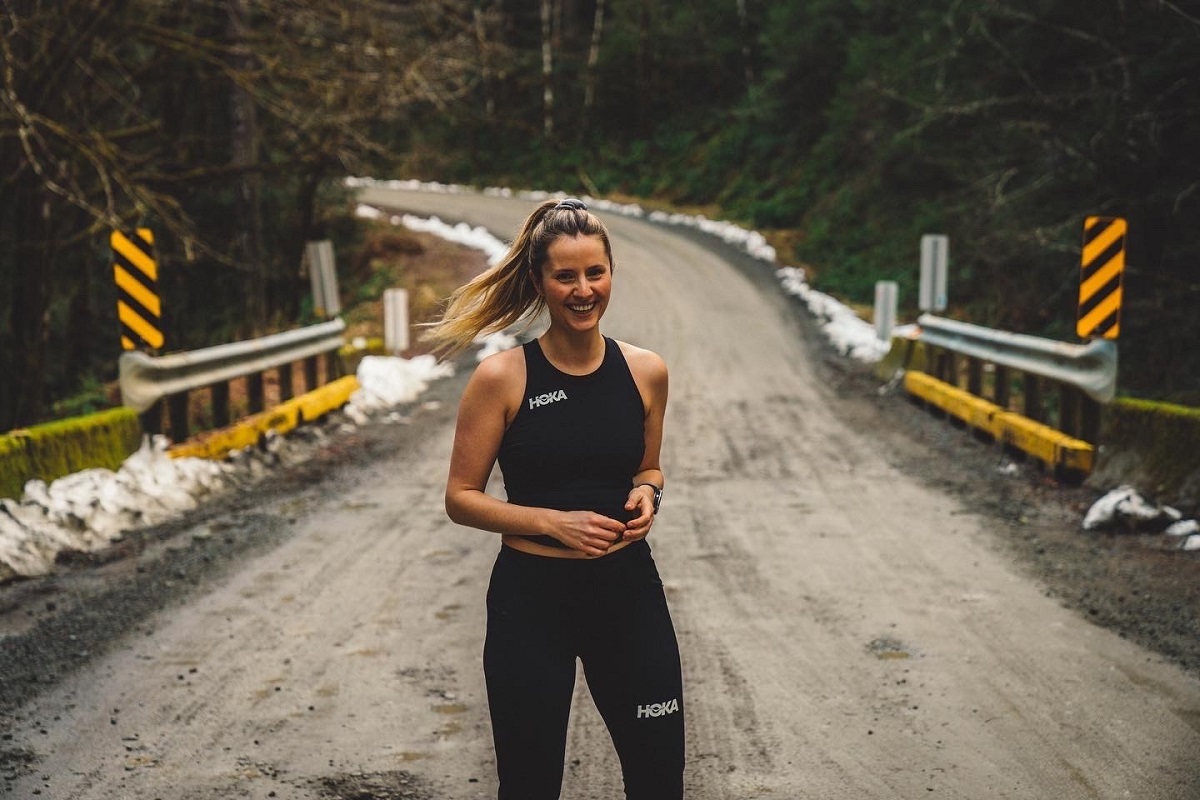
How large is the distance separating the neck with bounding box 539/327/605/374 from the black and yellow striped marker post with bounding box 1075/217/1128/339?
289 inches

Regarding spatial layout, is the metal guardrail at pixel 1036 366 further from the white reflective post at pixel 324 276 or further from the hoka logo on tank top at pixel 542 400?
the white reflective post at pixel 324 276

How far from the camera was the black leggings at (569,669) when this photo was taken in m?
2.74

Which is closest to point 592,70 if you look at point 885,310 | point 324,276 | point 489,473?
point 885,310

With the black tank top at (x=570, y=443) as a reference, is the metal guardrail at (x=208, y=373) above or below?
below

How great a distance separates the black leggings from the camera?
274 cm

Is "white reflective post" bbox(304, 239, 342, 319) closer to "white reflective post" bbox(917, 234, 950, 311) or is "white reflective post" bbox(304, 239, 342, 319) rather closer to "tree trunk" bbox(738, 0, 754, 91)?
"white reflective post" bbox(917, 234, 950, 311)

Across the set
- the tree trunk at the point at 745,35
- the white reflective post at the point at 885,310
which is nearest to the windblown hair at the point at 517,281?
the white reflective post at the point at 885,310

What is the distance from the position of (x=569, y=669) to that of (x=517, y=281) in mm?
1006

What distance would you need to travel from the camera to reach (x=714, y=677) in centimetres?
494

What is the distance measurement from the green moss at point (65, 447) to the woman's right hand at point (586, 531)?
210 inches

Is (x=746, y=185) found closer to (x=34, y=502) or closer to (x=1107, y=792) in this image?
(x=34, y=502)

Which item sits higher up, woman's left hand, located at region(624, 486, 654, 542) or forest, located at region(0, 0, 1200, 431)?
forest, located at region(0, 0, 1200, 431)

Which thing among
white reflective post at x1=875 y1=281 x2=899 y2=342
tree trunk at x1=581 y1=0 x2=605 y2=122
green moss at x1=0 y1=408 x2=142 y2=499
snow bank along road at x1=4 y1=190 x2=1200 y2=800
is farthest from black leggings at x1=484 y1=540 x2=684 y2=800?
tree trunk at x1=581 y1=0 x2=605 y2=122

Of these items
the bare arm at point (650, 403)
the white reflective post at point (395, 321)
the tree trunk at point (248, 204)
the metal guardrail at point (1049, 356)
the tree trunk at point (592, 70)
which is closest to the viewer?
the bare arm at point (650, 403)
